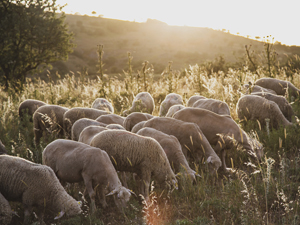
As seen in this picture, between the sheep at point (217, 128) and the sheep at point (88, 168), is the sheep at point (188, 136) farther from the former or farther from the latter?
the sheep at point (88, 168)

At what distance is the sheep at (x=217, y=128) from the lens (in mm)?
6434

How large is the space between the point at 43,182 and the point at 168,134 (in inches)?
121

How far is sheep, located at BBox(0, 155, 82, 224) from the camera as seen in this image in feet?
13.7

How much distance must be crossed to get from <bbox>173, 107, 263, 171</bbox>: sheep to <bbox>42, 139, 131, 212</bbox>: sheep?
279 cm

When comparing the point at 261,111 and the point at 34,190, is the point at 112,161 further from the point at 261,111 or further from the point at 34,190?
the point at 261,111

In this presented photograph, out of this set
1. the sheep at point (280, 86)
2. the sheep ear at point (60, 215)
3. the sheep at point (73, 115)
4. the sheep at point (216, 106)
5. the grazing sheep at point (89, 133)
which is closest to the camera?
the sheep ear at point (60, 215)

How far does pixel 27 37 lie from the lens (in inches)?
822

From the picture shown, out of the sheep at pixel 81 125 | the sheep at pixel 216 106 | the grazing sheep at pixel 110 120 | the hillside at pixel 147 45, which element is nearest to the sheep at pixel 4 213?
the sheep at pixel 81 125

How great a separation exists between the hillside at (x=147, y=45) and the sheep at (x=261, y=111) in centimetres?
3617

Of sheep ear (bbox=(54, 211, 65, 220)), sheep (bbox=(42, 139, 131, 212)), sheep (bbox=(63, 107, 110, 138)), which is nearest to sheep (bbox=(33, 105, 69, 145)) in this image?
sheep (bbox=(63, 107, 110, 138))

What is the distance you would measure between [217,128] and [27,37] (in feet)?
61.9

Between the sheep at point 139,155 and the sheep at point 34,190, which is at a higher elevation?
the sheep at point 139,155

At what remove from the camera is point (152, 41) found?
70.5 metres

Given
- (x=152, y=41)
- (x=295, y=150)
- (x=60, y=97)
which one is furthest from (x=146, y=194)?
(x=152, y=41)
